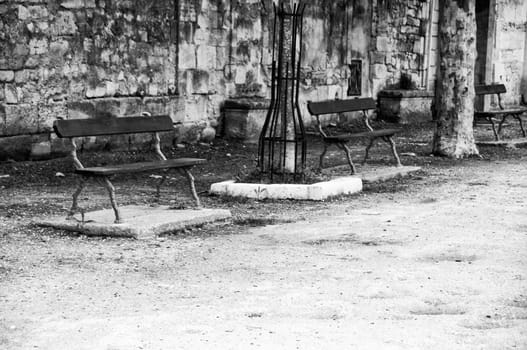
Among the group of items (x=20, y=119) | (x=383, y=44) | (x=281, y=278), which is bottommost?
(x=281, y=278)

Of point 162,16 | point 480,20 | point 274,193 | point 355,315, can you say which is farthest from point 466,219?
point 480,20

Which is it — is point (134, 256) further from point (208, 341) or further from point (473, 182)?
point (473, 182)

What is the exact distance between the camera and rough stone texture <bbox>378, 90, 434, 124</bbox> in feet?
60.4

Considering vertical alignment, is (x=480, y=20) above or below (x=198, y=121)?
above

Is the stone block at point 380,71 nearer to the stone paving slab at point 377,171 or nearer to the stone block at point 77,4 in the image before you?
the stone paving slab at point 377,171

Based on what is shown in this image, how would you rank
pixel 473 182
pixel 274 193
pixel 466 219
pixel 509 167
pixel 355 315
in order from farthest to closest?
pixel 509 167 < pixel 473 182 < pixel 274 193 < pixel 466 219 < pixel 355 315

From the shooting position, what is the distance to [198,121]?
13.9 metres

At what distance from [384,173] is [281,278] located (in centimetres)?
506

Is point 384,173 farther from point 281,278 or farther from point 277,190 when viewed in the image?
point 281,278

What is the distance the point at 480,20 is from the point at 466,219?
13.9 meters

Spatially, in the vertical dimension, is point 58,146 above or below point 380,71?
below

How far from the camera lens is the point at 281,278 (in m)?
6.20

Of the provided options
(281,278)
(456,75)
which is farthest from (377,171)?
(281,278)

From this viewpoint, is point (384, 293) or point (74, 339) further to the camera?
point (384, 293)
